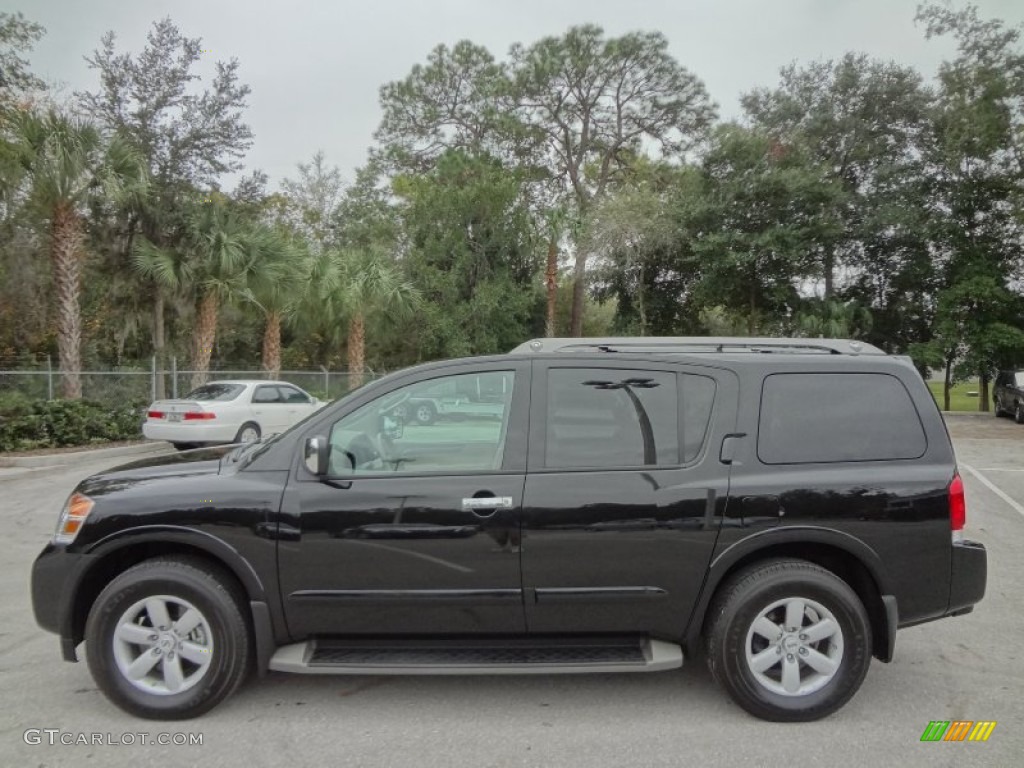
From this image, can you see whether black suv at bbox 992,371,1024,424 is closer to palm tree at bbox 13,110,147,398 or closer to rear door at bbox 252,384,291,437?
rear door at bbox 252,384,291,437

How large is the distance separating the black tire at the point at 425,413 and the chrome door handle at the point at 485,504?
0.71 metres

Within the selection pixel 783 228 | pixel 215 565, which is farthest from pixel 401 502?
pixel 783 228

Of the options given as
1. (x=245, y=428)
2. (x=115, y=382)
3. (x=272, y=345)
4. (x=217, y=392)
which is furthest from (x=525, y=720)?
(x=272, y=345)

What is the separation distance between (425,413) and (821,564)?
219cm

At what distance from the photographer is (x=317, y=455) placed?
346 centimetres

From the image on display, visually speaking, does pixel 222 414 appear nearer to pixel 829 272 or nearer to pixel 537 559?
pixel 537 559

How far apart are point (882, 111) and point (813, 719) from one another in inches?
1313

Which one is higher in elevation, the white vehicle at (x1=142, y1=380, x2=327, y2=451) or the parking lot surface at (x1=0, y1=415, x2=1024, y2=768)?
the white vehicle at (x1=142, y1=380, x2=327, y2=451)

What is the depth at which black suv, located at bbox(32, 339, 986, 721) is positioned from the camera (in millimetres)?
3453

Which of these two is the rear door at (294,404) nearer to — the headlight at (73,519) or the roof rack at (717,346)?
the headlight at (73,519)

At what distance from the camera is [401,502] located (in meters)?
3.49

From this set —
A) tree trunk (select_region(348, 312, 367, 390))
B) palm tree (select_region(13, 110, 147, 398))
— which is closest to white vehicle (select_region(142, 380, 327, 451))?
palm tree (select_region(13, 110, 147, 398))

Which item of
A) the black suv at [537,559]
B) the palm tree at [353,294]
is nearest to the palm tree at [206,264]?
the palm tree at [353,294]

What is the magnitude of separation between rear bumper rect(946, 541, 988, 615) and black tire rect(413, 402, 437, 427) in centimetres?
271
